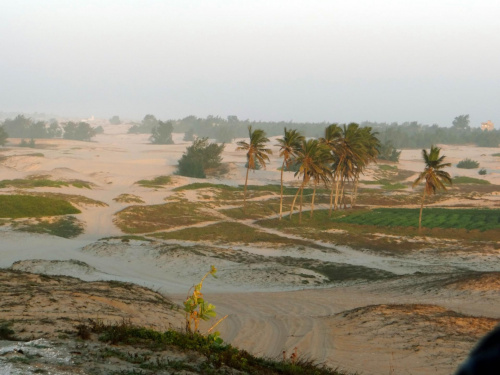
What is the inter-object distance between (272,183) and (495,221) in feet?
132

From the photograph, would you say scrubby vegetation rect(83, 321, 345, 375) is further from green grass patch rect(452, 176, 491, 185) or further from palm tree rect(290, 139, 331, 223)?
green grass patch rect(452, 176, 491, 185)

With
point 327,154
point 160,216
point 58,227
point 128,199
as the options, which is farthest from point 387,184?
point 58,227

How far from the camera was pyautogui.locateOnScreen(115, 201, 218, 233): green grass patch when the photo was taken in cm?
4844

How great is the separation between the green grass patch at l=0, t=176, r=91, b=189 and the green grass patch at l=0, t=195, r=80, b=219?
36.9ft

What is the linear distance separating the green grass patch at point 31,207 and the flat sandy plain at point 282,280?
186 centimetres

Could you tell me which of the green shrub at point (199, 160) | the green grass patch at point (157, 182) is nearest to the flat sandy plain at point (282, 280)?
the green grass patch at point (157, 182)

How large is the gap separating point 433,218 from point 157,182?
40.8 m

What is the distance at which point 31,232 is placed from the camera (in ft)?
130

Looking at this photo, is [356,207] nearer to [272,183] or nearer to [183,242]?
[272,183]

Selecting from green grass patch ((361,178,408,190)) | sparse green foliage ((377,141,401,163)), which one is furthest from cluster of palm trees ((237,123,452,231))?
sparse green foliage ((377,141,401,163))

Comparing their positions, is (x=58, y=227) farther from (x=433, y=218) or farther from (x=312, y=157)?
(x=433, y=218)

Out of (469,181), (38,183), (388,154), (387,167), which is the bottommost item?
(38,183)

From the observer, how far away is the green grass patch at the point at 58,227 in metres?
41.5

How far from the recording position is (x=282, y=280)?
2812 centimetres
